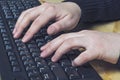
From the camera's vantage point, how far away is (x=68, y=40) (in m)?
0.63

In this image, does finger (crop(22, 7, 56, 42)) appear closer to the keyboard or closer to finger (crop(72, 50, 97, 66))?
the keyboard

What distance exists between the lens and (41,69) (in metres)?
0.54

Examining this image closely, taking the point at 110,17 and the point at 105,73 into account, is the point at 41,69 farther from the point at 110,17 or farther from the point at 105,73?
the point at 110,17

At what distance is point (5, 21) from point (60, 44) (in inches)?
7.7

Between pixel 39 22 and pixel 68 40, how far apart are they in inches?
4.5

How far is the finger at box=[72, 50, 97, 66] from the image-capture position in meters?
0.58

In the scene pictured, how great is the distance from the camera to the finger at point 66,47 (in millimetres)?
591

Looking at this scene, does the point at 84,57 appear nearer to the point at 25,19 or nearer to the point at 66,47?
the point at 66,47

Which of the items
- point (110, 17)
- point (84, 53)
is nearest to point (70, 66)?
point (84, 53)

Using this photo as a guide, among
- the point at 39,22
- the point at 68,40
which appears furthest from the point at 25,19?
the point at 68,40

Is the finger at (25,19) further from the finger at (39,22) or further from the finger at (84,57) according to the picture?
the finger at (84,57)

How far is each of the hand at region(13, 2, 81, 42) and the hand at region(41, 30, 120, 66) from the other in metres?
0.07

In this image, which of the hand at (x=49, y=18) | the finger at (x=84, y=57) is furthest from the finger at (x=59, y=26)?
the finger at (x=84, y=57)

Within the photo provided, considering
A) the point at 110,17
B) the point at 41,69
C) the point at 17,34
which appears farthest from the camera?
the point at 110,17
